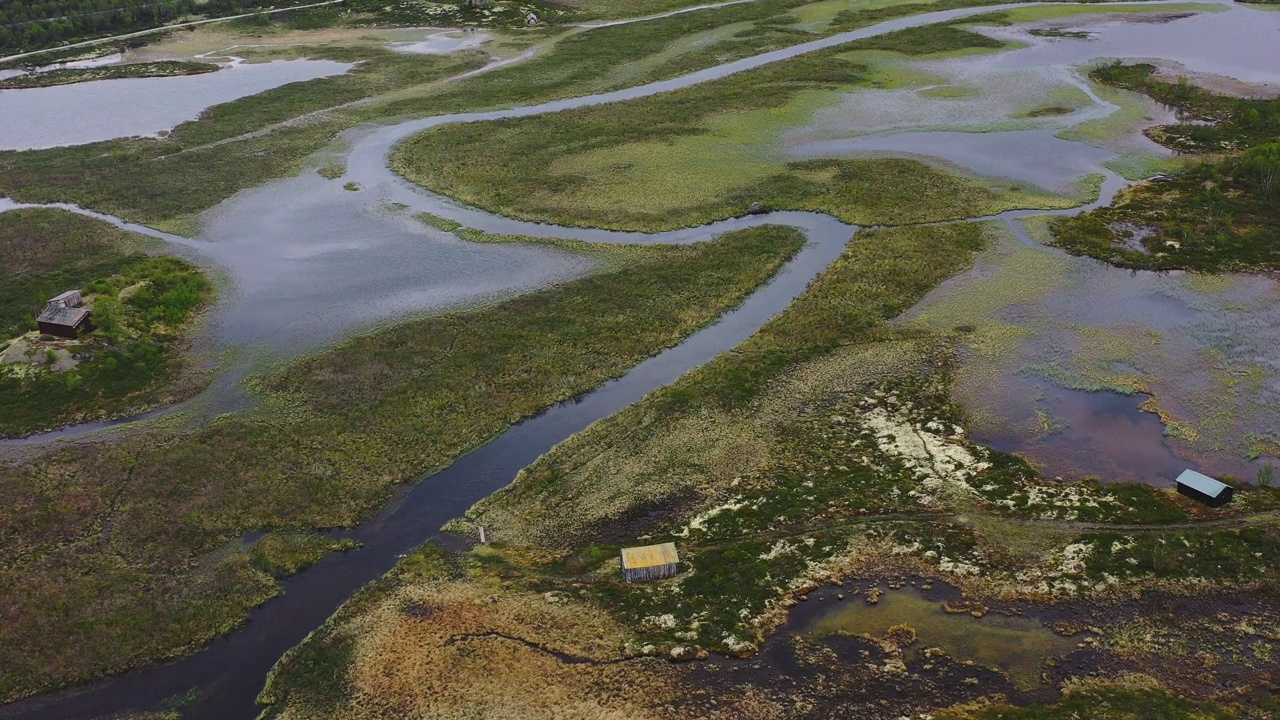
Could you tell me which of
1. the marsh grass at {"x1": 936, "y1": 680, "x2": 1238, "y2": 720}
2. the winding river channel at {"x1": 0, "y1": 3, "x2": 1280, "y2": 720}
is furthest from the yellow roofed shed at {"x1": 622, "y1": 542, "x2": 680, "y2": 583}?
the marsh grass at {"x1": 936, "y1": 680, "x2": 1238, "y2": 720}

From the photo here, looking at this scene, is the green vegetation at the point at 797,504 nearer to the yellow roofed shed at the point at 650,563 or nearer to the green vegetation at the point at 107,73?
the yellow roofed shed at the point at 650,563

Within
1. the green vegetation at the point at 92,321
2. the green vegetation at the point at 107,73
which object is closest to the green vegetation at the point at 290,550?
the green vegetation at the point at 92,321

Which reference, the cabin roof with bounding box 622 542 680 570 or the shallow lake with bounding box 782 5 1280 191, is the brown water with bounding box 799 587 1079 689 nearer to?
the cabin roof with bounding box 622 542 680 570

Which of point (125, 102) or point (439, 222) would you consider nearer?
point (439, 222)

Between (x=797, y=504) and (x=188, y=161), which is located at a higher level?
(x=188, y=161)

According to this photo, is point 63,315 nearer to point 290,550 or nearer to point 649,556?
point 290,550

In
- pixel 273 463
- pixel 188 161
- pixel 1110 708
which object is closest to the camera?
pixel 1110 708

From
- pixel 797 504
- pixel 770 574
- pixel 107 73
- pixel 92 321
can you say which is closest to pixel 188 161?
pixel 92 321
